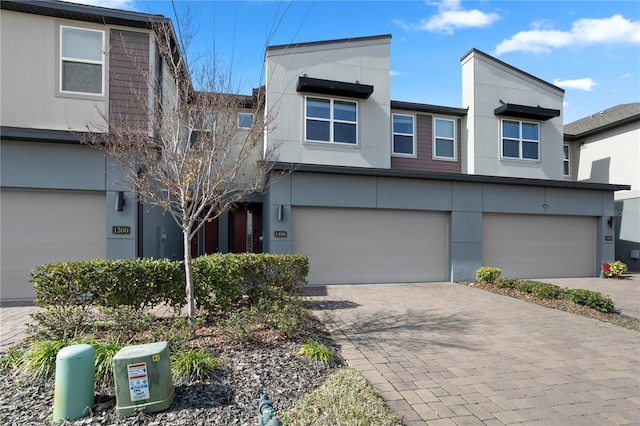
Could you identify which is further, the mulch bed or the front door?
the front door

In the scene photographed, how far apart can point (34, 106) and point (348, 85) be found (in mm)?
8159

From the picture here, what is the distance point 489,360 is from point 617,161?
50.1ft

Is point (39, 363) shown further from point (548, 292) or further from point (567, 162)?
point (567, 162)

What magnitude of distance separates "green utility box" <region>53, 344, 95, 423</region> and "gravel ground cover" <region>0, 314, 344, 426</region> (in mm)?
91

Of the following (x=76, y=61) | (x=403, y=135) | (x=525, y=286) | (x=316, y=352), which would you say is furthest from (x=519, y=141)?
(x=76, y=61)

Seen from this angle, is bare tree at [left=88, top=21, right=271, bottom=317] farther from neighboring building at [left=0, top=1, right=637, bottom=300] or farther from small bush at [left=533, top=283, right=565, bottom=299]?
small bush at [left=533, top=283, right=565, bottom=299]

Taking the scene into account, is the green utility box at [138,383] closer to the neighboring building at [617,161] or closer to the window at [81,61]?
the window at [81,61]

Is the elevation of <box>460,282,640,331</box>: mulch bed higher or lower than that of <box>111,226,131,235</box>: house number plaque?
lower

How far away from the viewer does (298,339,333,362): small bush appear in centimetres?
442

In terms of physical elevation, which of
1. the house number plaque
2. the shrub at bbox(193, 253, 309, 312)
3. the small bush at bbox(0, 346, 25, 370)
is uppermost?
the house number plaque

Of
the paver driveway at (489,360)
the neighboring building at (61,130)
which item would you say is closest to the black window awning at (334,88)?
the neighboring building at (61,130)

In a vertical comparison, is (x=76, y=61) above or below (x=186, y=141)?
above

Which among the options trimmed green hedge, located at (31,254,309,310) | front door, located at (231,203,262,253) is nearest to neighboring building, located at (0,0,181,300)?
trimmed green hedge, located at (31,254,309,310)

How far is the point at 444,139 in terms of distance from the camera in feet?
42.7
